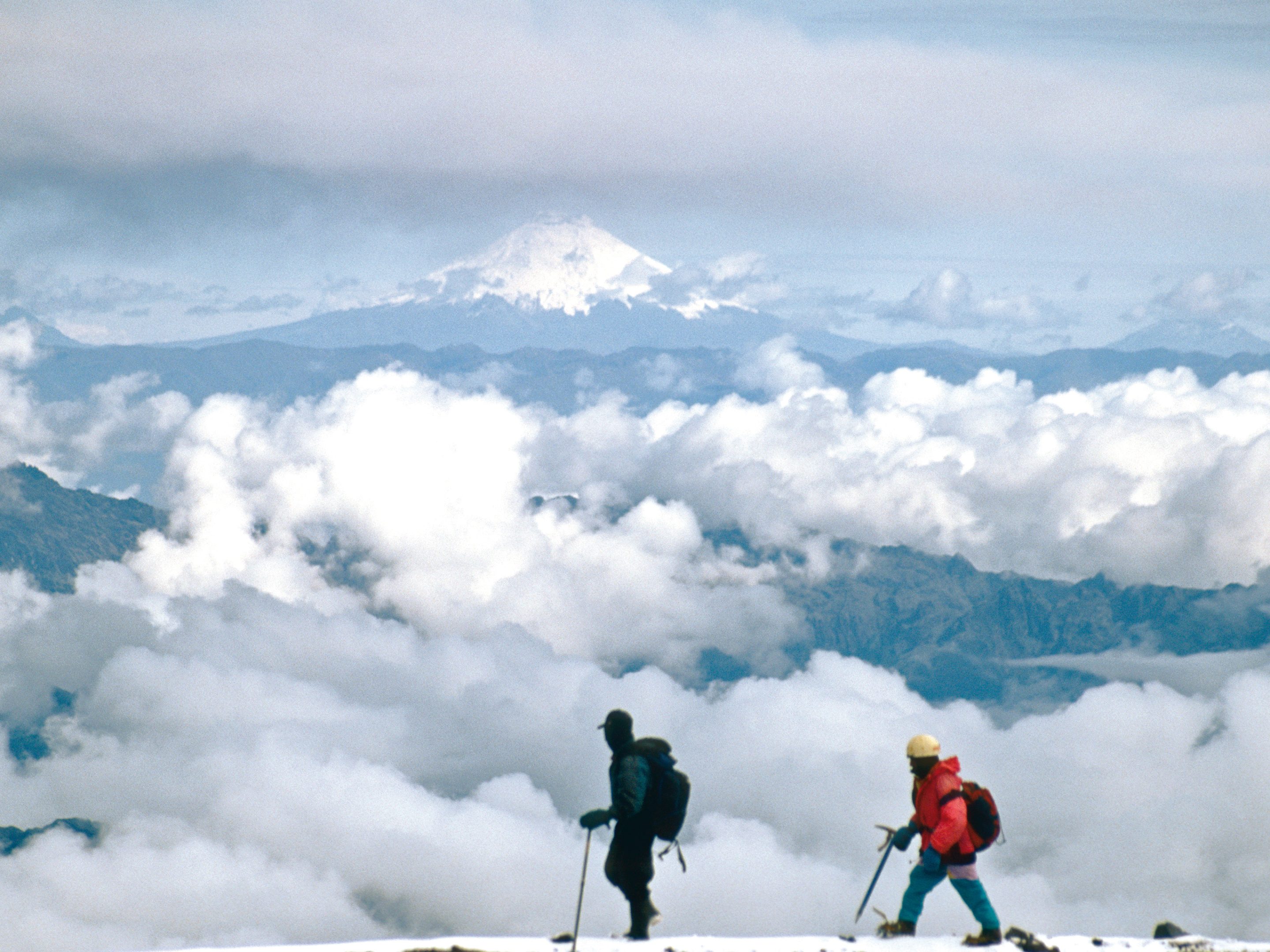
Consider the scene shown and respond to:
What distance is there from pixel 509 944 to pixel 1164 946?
361 inches

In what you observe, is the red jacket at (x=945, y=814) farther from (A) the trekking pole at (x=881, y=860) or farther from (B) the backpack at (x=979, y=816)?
(A) the trekking pole at (x=881, y=860)

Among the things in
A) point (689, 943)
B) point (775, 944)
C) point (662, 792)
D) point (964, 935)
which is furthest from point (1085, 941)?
point (662, 792)

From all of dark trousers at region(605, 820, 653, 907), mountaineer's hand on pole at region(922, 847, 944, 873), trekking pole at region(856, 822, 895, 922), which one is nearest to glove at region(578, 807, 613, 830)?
dark trousers at region(605, 820, 653, 907)

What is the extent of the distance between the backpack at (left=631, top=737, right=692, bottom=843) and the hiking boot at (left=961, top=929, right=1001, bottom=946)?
4.20 metres

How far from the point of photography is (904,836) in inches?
558

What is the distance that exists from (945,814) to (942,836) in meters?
0.28

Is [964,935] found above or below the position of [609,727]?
below

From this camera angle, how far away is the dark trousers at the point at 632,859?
1362 centimetres

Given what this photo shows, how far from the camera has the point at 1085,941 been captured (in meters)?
14.6

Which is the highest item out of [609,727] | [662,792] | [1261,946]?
[609,727]

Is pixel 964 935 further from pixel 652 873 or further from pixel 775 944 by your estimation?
pixel 652 873

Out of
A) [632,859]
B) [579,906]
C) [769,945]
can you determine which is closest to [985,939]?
[769,945]

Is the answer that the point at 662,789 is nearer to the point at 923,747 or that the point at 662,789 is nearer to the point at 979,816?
the point at 923,747

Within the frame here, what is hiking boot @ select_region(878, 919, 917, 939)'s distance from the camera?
14.5 m
